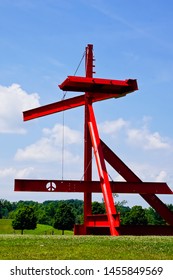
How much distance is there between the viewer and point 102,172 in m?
36.2

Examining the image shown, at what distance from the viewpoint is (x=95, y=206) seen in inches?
3204

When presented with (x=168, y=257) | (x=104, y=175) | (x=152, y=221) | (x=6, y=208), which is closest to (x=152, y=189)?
(x=104, y=175)

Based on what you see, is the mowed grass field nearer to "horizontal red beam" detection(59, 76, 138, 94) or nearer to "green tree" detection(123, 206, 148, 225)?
"horizontal red beam" detection(59, 76, 138, 94)

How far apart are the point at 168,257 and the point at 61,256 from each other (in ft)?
12.1

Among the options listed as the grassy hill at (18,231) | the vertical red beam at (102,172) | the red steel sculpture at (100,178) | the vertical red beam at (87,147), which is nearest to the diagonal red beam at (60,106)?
the red steel sculpture at (100,178)

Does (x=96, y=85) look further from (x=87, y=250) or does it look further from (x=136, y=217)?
(x=136, y=217)

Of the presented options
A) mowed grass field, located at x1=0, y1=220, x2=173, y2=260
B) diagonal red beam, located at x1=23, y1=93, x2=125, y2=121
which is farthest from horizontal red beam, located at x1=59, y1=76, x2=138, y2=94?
mowed grass field, located at x1=0, y1=220, x2=173, y2=260

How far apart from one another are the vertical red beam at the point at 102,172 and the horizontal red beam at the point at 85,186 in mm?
1624

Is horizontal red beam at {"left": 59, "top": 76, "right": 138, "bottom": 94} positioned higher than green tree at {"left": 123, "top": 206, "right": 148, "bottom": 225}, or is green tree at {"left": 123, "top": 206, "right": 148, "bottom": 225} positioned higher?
horizontal red beam at {"left": 59, "top": 76, "right": 138, "bottom": 94}

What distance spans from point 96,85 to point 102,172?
221 inches

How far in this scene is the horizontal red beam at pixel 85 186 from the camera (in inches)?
1430

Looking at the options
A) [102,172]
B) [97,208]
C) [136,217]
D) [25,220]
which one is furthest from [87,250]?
[25,220]

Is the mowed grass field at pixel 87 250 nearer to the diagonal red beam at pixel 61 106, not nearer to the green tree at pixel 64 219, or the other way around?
the diagonal red beam at pixel 61 106

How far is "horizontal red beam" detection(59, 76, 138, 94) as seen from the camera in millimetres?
35656
